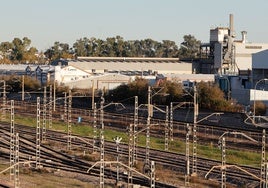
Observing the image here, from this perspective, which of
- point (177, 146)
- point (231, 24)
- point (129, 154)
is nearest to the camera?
point (129, 154)

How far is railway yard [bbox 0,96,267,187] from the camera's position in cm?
1988

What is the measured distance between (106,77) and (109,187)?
1687 inches

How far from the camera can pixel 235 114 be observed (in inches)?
1545

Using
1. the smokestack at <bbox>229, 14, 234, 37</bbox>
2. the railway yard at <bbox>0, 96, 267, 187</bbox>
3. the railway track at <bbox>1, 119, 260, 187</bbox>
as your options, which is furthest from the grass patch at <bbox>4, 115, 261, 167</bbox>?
the smokestack at <bbox>229, 14, 234, 37</bbox>

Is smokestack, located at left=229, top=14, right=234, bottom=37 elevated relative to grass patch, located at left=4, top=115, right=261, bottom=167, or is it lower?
elevated

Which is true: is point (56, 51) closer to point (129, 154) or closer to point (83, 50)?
point (83, 50)

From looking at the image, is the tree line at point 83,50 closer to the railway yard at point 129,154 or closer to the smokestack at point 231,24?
the smokestack at point 231,24

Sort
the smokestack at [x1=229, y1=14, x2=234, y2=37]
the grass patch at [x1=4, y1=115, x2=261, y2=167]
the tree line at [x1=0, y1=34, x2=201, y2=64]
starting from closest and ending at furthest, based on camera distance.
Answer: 1. the grass patch at [x1=4, y1=115, x2=261, y2=167]
2. the smokestack at [x1=229, y1=14, x2=234, y2=37]
3. the tree line at [x1=0, y1=34, x2=201, y2=64]

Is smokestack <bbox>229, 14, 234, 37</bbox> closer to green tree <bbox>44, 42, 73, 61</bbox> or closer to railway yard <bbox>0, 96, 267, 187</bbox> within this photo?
railway yard <bbox>0, 96, 267, 187</bbox>

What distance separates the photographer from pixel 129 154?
21.9m

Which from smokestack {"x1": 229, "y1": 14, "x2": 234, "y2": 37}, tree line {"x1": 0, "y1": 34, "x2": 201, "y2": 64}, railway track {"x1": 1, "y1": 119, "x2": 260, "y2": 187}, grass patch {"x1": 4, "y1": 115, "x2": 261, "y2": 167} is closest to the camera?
railway track {"x1": 1, "y1": 119, "x2": 260, "y2": 187}

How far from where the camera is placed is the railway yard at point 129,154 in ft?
65.2

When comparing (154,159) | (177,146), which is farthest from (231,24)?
(154,159)

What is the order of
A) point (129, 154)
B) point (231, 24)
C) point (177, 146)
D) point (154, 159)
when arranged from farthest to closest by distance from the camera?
1. point (231, 24)
2. point (177, 146)
3. point (154, 159)
4. point (129, 154)
